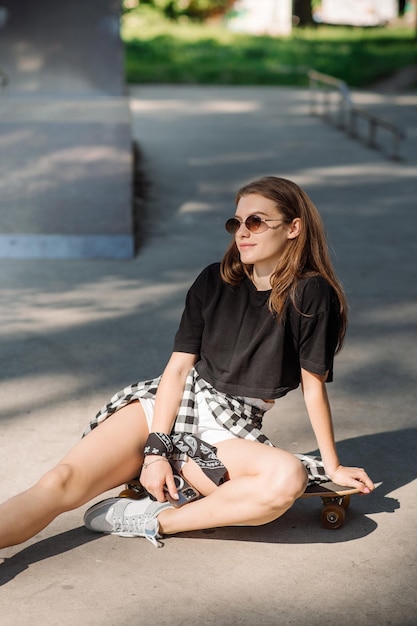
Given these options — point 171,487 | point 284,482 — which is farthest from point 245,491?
point 171,487

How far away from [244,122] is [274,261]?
48.8 ft

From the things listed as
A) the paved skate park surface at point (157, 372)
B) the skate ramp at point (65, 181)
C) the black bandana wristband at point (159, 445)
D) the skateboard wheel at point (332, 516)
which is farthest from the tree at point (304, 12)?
the black bandana wristband at point (159, 445)

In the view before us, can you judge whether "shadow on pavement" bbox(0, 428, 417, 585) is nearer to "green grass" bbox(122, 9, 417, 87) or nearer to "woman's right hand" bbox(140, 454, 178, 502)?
"woman's right hand" bbox(140, 454, 178, 502)

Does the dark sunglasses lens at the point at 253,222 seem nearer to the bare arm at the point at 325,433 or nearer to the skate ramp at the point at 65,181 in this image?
the bare arm at the point at 325,433

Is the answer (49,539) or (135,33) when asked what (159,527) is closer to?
(49,539)

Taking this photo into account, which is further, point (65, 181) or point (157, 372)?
point (65, 181)

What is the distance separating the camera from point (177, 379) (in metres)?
3.64

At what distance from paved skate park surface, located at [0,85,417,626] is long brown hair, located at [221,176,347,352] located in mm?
810

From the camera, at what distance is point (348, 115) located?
65.9 ft

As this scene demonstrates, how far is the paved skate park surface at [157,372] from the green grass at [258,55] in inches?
701

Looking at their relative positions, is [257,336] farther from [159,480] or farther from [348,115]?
[348,115]

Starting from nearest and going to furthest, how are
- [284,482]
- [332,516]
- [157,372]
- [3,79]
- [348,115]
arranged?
[284,482] < [332,516] < [157,372] < [3,79] < [348,115]

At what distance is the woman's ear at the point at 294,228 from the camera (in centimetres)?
357

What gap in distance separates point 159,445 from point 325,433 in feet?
1.95
